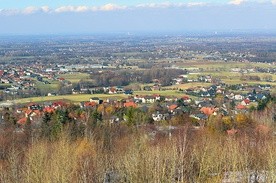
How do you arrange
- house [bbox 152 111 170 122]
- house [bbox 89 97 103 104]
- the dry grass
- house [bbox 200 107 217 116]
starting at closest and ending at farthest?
1. the dry grass
2. house [bbox 152 111 170 122]
3. house [bbox 200 107 217 116]
4. house [bbox 89 97 103 104]

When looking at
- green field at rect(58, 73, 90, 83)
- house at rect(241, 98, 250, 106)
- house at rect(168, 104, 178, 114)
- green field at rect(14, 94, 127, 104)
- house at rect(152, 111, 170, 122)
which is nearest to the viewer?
house at rect(152, 111, 170, 122)

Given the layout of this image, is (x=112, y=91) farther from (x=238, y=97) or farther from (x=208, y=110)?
(x=208, y=110)

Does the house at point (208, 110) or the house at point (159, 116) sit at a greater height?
the house at point (159, 116)

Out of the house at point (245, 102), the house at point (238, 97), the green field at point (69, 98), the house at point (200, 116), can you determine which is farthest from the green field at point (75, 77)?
the house at point (200, 116)

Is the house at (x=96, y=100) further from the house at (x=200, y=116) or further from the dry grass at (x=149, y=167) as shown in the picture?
the dry grass at (x=149, y=167)

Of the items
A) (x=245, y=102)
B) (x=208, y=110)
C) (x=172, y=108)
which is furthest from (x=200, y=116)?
(x=245, y=102)

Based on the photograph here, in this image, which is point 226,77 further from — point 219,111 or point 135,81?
point 219,111

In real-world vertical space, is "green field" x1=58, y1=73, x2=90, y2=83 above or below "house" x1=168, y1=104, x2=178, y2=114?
below

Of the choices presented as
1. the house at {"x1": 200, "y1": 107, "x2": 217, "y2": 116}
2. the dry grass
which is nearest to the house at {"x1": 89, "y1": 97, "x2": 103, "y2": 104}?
the house at {"x1": 200, "y1": 107, "x2": 217, "y2": 116}

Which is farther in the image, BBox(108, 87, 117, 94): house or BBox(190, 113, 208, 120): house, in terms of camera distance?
BBox(108, 87, 117, 94): house

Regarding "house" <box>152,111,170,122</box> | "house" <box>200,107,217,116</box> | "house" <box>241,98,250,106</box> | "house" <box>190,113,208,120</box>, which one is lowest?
"house" <box>241,98,250,106</box>

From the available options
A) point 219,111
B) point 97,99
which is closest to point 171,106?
point 219,111

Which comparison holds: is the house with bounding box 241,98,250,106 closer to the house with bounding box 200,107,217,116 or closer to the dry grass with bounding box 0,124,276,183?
the house with bounding box 200,107,217,116
